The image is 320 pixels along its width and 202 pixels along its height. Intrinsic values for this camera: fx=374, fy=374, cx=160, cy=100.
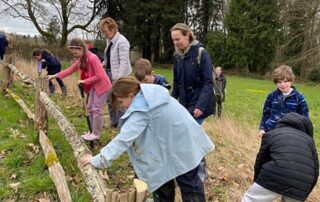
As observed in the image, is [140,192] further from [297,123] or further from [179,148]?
[297,123]

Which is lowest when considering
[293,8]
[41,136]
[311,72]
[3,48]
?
[311,72]

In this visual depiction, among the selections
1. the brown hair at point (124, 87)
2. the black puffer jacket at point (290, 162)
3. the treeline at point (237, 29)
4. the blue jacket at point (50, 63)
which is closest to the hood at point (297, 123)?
the black puffer jacket at point (290, 162)

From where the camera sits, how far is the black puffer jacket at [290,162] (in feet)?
9.27

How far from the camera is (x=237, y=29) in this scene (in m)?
31.6

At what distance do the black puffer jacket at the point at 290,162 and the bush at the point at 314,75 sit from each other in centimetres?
2770

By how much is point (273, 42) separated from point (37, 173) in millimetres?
28859

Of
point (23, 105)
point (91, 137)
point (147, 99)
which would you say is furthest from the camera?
point (23, 105)

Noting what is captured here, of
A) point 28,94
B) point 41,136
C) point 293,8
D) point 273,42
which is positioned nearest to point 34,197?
point 41,136

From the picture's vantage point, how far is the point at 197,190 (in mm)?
3273

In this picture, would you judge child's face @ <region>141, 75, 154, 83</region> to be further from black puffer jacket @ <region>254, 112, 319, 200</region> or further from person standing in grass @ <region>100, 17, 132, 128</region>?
black puffer jacket @ <region>254, 112, 319, 200</region>

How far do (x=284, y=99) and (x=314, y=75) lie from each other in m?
26.7

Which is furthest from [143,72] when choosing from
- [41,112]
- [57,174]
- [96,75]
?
[41,112]

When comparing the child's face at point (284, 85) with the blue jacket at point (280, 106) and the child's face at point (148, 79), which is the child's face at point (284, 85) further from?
the child's face at point (148, 79)

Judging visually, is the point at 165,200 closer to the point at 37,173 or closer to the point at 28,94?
the point at 37,173
